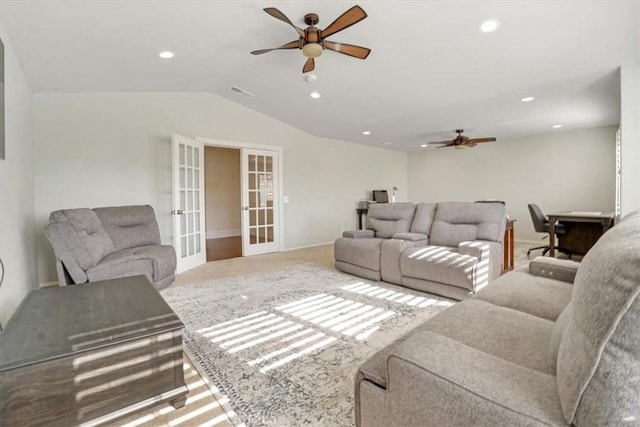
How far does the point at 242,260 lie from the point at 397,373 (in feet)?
15.3

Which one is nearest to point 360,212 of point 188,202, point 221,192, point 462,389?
point 221,192

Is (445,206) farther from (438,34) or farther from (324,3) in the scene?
(324,3)

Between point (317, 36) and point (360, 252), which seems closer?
point (317, 36)

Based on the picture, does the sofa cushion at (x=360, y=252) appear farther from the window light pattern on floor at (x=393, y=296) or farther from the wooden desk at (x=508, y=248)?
the wooden desk at (x=508, y=248)

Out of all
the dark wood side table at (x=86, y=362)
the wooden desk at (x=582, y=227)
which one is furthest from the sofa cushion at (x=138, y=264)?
the wooden desk at (x=582, y=227)

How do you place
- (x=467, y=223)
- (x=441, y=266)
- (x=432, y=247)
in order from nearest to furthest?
(x=441, y=266) → (x=432, y=247) → (x=467, y=223)

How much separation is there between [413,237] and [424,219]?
17.7 inches

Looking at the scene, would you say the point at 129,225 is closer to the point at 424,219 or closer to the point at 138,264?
the point at 138,264

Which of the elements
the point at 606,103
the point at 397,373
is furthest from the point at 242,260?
the point at 606,103

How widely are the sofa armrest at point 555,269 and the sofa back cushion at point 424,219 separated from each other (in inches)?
74.9

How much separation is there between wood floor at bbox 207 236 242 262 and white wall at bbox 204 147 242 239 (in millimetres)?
424

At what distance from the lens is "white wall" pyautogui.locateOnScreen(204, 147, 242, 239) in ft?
26.5

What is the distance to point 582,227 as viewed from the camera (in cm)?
515

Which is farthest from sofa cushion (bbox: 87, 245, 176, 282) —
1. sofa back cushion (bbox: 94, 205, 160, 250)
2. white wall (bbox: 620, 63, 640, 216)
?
white wall (bbox: 620, 63, 640, 216)
